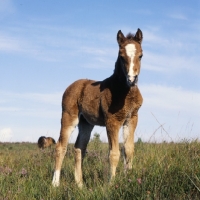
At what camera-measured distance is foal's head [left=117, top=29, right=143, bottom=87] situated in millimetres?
7188

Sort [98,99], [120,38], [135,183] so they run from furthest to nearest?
[98,99], [120,38], [135,183]

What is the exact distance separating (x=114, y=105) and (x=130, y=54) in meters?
1.13

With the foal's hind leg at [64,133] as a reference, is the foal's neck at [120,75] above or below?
above

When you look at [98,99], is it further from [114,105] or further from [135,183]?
[135,183]

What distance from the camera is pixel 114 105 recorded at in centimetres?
806

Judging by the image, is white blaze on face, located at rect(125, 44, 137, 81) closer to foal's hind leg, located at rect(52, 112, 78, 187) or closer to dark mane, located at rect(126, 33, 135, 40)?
dark mane, located at rect(126, 33, 135, 40)

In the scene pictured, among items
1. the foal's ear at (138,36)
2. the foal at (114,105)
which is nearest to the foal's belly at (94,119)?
the foal at (114,105)

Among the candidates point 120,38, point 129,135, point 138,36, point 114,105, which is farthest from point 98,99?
point 138,36

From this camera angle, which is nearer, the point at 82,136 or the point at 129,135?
the point at 129,135

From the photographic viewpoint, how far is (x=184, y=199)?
528 cm

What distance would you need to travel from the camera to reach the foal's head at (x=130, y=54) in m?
7.19

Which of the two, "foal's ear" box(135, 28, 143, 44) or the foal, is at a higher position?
"foal's ear" box(135, 28, 143, 44)

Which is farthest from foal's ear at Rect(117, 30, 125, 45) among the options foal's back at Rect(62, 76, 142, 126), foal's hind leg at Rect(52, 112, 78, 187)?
foal's hind leg at Rect(52, 112, 78, 187)

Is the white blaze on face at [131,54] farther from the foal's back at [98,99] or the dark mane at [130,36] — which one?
the foal's back at [98,99]
